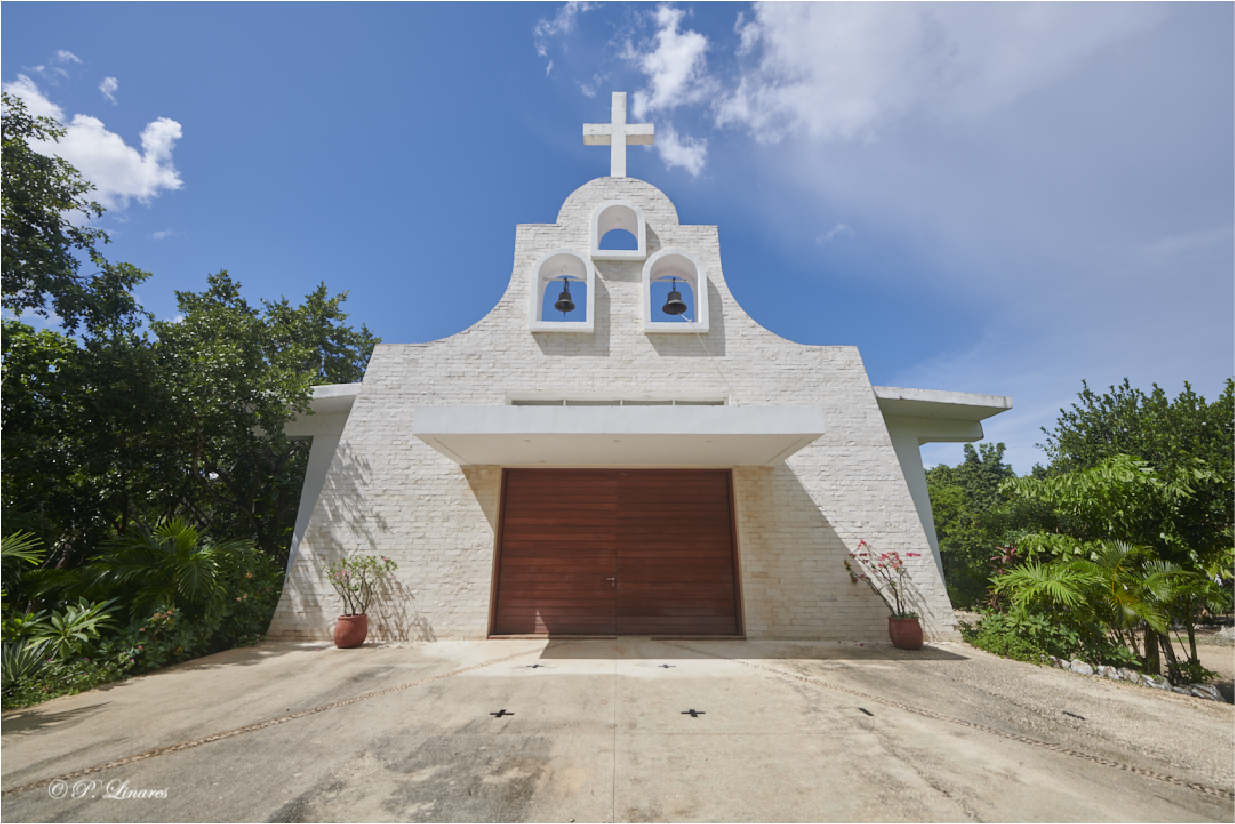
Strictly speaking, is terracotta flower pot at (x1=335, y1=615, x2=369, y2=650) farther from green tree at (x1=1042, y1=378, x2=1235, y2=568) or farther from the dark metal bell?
green tree at (x1=1042, y1=378, x2=1235, y2=568)

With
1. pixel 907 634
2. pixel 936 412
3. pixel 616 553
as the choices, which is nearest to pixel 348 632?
pixel 616 553

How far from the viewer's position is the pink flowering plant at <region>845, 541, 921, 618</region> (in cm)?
842

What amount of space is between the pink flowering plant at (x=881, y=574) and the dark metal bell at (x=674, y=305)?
518 cm

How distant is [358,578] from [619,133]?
1012cm

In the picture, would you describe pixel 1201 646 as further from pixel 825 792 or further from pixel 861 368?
pixel 825 792

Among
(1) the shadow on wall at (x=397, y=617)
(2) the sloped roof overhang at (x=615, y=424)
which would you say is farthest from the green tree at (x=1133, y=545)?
(1) the shadow on wall at (x=397, y=617)

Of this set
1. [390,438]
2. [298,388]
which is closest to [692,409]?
[390,438]

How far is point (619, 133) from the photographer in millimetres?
11047

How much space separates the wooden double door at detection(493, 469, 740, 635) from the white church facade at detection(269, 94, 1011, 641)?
0.03 metres

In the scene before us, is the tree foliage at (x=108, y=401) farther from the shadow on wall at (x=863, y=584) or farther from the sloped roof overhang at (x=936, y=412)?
the sloped roof overhang at (x=936, y=412)

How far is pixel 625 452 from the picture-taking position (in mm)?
8102

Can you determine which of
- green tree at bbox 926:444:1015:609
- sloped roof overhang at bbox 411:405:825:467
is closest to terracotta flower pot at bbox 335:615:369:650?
sloped roof overhang at bbox 411:405:825:467

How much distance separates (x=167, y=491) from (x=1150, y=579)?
16.7 metres

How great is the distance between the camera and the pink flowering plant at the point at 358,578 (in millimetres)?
8172
